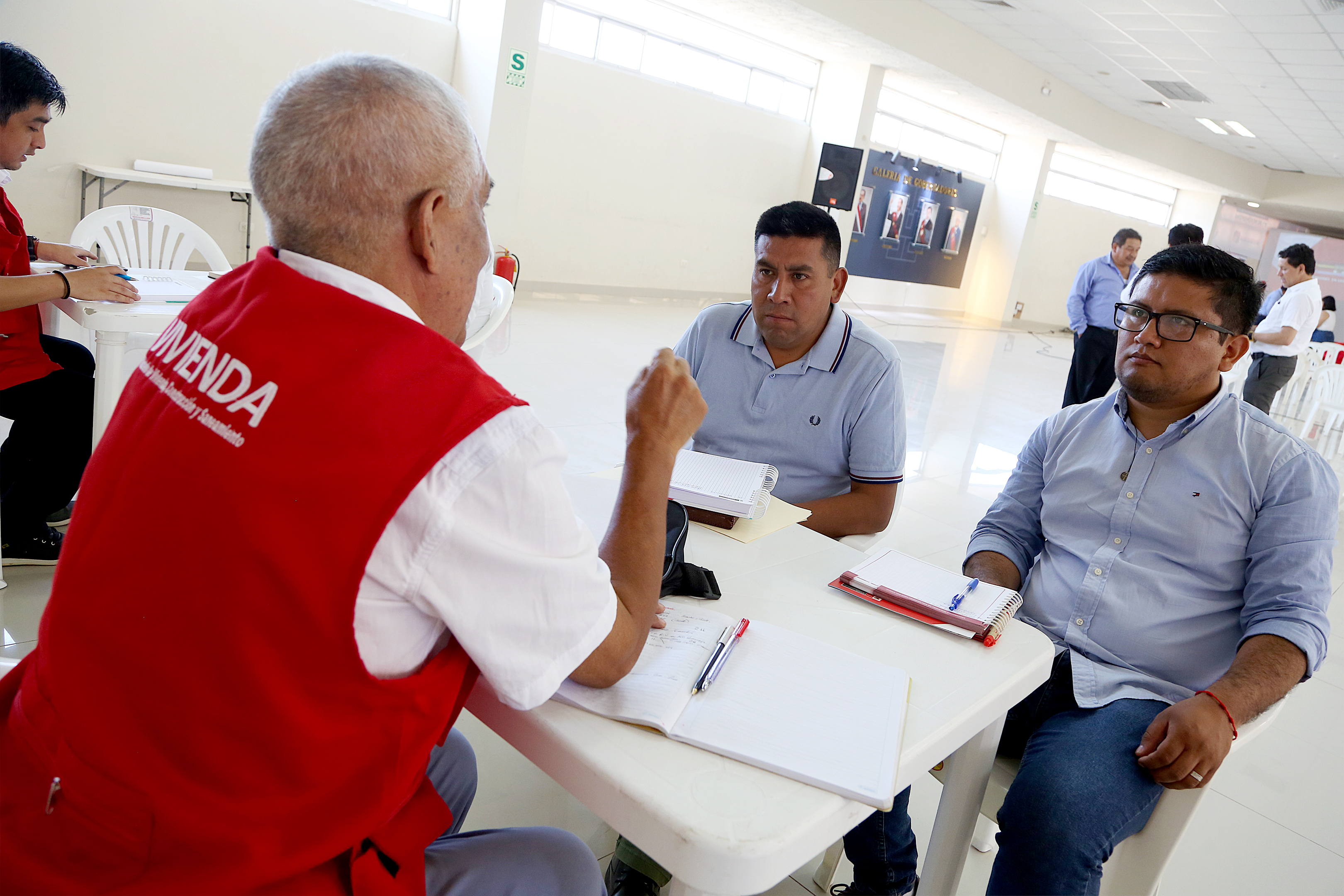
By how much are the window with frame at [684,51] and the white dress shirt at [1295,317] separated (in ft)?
20.9

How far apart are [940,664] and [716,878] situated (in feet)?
1.58

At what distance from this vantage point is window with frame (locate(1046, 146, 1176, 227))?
48.8ft

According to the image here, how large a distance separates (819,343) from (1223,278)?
0.82 meters

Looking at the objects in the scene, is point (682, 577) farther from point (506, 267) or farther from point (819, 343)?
point (506, 267)

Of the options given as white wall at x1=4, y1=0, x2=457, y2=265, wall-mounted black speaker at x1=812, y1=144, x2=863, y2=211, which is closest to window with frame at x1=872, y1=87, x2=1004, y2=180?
wall-mounted black speaker at x1=812, y1=144, x2=863, y2=211

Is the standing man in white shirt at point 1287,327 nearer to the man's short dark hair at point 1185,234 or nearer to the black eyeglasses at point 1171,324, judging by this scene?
the man's short dark hair at point 1185,234

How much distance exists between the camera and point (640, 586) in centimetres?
91

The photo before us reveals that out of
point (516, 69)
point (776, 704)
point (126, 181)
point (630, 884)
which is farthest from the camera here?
point (516, 69)

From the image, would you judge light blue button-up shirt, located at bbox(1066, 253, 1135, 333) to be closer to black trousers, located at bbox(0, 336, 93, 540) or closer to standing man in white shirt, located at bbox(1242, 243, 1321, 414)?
standing man in white shirt, located at bbox(1242, 243, 1321, 414)

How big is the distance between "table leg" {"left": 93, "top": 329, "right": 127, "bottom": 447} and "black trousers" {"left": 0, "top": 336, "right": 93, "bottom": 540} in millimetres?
325

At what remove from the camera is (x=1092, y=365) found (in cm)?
596

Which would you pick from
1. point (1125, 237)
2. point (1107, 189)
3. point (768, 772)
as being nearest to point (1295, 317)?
point (1125, 237)

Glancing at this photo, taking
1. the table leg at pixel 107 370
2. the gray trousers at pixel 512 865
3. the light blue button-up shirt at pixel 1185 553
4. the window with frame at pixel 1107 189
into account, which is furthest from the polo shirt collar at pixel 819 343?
the window with frame at pixel 1107 189

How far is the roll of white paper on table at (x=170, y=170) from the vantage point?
625 cm
